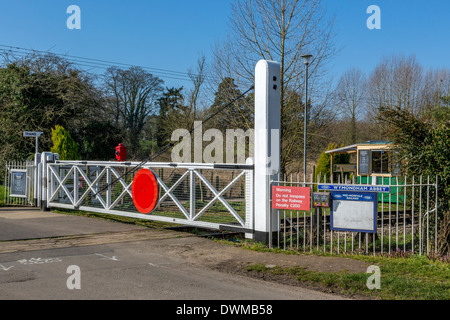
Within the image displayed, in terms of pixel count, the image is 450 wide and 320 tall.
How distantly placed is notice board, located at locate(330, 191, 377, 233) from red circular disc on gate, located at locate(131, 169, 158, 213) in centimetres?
487

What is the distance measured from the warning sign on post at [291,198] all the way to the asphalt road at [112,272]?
83.4 inches

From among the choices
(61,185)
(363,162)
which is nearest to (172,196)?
(61,185)

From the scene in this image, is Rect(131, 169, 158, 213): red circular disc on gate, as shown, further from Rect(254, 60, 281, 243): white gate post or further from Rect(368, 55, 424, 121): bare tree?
Rect(368, 55, 424, 121): bare tree

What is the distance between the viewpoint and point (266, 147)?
9.49m

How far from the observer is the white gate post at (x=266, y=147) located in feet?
31.1

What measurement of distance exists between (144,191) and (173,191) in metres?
1.01

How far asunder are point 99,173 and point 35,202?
4.29 meters

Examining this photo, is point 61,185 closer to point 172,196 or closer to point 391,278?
point 172,196

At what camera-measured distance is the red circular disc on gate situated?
39.0 ft

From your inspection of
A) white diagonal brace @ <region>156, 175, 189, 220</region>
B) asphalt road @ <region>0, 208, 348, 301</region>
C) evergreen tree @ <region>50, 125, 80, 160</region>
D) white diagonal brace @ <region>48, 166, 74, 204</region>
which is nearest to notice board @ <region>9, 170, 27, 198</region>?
white diagonal brace @ <region>48, 166, 74, 204</region>

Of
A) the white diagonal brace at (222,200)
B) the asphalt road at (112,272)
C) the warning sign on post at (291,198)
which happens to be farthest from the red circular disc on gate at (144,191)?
the warning sign on post at (291,198)

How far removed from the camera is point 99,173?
14.3m

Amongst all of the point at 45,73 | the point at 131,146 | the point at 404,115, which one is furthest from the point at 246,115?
the point at 131,146

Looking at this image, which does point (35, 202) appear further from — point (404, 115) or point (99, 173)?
point (404, 115)
